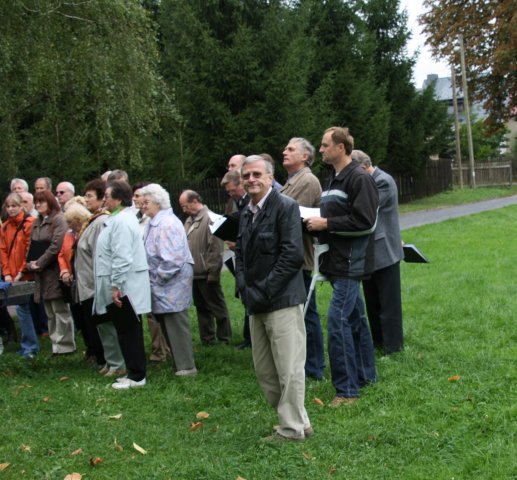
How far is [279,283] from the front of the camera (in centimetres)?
526

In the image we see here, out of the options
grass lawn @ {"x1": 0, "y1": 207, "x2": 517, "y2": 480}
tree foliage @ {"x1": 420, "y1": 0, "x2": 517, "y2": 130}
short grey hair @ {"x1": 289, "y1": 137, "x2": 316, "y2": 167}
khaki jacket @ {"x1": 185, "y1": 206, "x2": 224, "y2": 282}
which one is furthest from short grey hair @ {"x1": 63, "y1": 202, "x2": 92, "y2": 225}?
tree foliage @ {"x1": 420, "y1": 0, "x2": 517, "y2": 130}

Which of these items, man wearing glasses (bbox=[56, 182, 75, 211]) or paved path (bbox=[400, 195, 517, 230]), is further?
paved path (bbox=[400, 195, 517, 230])

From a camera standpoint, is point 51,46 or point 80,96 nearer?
point 51,46

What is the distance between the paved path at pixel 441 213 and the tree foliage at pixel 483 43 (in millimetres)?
A: 11008

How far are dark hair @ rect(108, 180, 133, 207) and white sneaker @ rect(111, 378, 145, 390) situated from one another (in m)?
1.71

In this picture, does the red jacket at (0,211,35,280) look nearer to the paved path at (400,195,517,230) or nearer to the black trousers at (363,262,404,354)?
the black trousers at (363,262,404,354)

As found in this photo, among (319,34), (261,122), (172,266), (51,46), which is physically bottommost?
(172,266)

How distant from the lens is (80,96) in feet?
52.1

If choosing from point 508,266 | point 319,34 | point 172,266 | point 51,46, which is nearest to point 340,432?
point 172,266

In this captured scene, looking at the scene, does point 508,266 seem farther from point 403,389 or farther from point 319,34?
point 319,34

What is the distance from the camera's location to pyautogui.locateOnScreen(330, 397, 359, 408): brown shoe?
6176mm

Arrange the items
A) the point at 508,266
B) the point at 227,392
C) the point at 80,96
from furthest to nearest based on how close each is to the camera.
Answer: the point at 80,96
the point at 508,266
the point at 227,392

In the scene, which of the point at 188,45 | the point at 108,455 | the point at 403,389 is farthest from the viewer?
the point at 188,45

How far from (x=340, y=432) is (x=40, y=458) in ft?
7.02
